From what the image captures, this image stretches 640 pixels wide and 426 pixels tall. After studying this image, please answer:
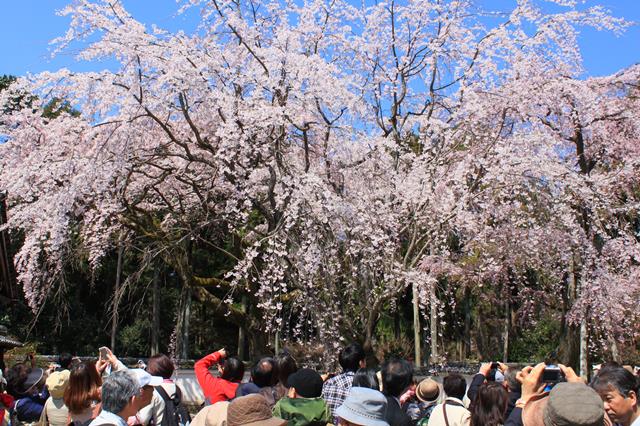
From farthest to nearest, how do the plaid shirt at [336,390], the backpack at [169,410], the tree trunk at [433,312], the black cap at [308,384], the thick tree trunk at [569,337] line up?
the thick tree trunk at [569,337], the tree trunk at [433,312], the plaid shirt at [336,390], the backpack at [169,410], the black cap at [308,384]

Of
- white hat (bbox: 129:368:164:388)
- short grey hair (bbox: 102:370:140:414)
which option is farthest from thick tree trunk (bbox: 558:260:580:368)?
short grey hair (bbox: 102:370:140:414)

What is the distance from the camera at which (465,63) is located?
1008 cm

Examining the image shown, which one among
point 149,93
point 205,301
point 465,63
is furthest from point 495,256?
point 149,93

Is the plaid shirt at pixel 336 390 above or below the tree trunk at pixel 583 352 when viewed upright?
above

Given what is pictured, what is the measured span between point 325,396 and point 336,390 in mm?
79

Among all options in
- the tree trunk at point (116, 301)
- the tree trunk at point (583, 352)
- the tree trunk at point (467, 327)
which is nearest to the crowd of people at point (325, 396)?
the tree trunk at point (116, 301)

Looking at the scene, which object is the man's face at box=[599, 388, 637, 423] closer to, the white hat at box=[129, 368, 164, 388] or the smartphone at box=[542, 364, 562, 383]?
the smartphone at box=[542, 364, 562, 383]

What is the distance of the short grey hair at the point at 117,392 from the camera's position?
114 inches

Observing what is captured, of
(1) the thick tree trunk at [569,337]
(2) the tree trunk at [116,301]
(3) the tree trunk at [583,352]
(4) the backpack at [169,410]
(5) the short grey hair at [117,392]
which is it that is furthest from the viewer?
(1) the thick tree trunk at [569,337]

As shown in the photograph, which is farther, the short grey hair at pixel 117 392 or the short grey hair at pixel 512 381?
the short grey hair at pixel 512 381

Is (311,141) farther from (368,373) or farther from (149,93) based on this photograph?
(368,373)

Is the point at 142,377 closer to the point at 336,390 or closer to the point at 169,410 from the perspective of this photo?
the point at 169,410

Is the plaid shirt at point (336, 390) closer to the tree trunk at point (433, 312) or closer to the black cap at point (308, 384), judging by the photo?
the black cap at point (308, 384)

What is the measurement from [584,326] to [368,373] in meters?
7.90
